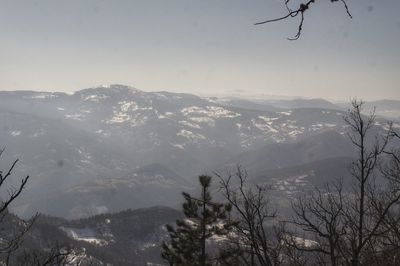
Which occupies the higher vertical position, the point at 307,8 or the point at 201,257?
the point at 307,8

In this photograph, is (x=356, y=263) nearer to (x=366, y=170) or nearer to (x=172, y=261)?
(x=366, y=170)

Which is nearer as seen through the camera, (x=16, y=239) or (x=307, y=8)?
(x=307, y=8)

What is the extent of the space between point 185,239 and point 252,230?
20.3 m

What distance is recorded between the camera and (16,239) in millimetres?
7695

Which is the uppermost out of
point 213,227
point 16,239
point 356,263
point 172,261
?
point 16,239

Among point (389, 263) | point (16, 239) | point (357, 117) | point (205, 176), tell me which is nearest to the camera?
point (16, 239)

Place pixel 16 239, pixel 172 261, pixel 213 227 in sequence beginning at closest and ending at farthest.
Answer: pixel 16 239, pixel 213 227, pixel 172 261

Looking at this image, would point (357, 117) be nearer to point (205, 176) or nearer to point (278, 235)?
point (278, 235)

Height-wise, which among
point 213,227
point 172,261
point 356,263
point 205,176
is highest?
point 356,263

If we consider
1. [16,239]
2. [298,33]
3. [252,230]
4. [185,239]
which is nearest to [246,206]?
[252,230]

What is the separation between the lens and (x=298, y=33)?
4.63 meters

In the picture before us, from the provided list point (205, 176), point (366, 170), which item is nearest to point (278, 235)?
point (366, 170)

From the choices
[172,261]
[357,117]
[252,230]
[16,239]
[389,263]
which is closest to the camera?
[16,239]

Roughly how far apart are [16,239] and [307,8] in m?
6.23
